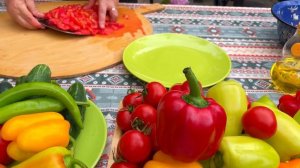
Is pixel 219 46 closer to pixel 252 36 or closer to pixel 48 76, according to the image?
pixel 252 36

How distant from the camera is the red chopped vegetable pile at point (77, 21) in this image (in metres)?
1.28

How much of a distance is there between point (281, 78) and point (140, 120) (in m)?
0.56

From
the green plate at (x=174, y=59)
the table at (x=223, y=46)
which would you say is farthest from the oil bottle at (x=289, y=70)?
the green plate at (x=174, y=59)

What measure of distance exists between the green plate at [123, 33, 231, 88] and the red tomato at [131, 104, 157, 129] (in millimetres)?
356

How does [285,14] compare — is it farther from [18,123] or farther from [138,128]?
[18,123]

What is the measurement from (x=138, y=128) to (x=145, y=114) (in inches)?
1.1

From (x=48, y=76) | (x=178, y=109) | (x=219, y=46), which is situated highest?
(x=178, y=109)

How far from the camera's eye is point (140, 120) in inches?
25.9

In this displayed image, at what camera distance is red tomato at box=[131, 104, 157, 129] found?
0.65 metres

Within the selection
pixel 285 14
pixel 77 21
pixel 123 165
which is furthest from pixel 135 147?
pixel 285 14

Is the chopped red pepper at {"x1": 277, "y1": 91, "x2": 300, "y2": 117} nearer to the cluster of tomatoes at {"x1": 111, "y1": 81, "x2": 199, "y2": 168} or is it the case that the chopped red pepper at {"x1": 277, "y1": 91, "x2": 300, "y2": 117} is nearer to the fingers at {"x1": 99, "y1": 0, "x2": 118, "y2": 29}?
the cluster of tomatoes at {"x1": 111, "y1": 81, "x2": 199, "y2": 168}

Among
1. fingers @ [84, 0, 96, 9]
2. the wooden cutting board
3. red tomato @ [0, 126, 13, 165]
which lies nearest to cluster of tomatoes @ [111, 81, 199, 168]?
red tomato @ [0, 126, 13, 165]

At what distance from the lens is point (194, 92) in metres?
0.53

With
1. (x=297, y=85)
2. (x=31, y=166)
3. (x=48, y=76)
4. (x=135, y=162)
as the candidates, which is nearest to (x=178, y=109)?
(x=135, y=162)
